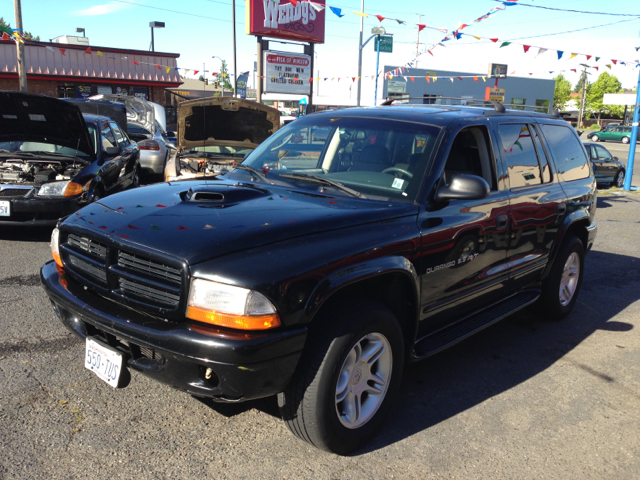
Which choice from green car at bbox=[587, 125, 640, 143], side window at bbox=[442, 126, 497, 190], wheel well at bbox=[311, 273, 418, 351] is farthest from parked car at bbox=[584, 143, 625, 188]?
green car at bbox=[587, 125, 640, 143]

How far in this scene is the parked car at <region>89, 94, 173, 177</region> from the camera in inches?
448

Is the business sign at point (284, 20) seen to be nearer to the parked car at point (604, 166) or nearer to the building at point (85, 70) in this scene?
the building at point (85, 70)

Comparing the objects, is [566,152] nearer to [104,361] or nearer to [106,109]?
[104,361]

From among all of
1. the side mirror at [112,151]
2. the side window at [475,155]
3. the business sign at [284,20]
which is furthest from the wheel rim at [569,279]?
the business sign at [284,20]

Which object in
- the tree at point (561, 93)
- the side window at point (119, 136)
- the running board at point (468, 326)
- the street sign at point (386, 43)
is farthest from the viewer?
the tree at point (561, 93)

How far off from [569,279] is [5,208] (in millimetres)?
6270

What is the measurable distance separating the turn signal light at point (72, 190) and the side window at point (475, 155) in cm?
496

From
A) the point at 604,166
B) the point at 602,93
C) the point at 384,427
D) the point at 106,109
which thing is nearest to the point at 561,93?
the point at 602,93

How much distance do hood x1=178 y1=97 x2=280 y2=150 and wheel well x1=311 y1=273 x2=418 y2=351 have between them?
5.70m

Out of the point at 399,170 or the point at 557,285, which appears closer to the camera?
the point at 399,170

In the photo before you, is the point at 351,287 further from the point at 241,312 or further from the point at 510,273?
the point at 510,273

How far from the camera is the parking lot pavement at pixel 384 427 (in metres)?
2.71

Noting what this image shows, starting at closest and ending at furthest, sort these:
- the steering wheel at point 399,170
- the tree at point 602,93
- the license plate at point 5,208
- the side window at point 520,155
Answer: the steering wheel at point 399,170
the side window at point 520,155
the license plate at point 5,208
the tree at point 602,93

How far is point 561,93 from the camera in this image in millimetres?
89812
